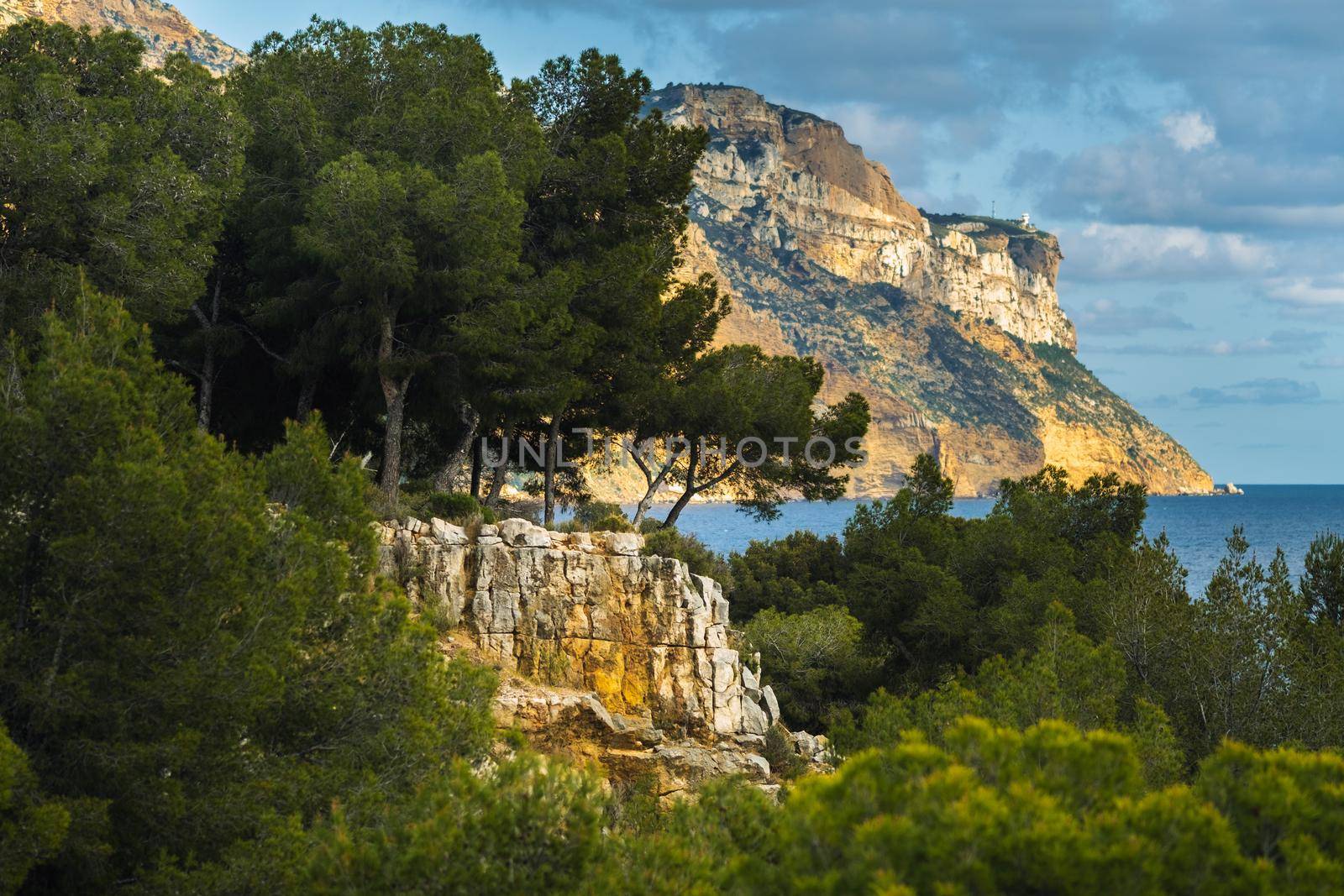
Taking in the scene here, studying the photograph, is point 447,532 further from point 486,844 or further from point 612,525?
point 486,844

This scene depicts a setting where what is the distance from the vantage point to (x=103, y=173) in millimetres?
17297

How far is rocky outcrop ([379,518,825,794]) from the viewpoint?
752 inches

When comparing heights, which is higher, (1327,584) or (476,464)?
(476,464)

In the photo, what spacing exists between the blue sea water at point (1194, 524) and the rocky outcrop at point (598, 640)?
119 ft

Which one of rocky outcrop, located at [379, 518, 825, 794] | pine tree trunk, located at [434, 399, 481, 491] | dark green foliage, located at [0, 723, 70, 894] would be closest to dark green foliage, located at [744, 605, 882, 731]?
rocky outcrop, located at [379, 518, 825, 794]

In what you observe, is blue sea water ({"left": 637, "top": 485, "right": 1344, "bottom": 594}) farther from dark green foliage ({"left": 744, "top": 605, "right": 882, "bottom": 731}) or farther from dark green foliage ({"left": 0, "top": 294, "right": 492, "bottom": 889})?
dark green foliage ({"left": 0, "top": 294, "right": 492, "bottom": 889})

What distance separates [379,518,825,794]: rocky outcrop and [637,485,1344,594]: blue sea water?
36188 millimetres

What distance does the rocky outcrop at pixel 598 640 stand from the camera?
19094mm

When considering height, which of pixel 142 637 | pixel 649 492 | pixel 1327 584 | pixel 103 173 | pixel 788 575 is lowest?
pixel 788 575

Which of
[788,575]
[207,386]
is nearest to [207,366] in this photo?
[207,386]

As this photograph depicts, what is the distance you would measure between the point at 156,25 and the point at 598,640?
389ft

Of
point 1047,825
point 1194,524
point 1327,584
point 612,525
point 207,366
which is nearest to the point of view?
point 1047,825

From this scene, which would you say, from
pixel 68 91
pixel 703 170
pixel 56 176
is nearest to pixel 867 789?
pixel 56 176

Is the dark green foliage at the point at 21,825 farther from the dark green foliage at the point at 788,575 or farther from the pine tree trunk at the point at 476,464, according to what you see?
the dark green foliage at the point at 788,575
